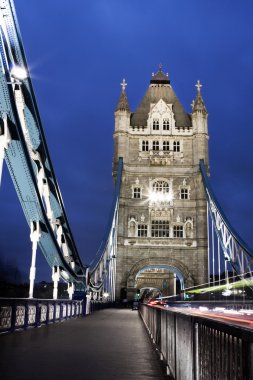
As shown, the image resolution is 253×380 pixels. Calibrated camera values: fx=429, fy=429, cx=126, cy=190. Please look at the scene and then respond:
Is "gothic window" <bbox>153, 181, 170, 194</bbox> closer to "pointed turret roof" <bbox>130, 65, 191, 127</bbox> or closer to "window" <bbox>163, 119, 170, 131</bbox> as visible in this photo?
"window" <bbox>163, 119, 170, 131</bbox>

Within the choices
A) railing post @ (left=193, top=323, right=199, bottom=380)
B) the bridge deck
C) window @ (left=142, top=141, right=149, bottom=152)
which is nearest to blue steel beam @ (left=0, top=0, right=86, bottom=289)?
the bridge deck

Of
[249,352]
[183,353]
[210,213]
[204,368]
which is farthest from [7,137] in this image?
[210,213]

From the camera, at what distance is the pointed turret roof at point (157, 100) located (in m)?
51.4

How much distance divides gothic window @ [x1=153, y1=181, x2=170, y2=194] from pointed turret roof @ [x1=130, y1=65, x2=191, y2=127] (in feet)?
25.8

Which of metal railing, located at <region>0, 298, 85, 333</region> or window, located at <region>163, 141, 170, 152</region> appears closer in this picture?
metal railing, located at <region>0, 298, 85, 333</region>

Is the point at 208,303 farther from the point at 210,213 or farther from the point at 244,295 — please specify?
the point at 210,213

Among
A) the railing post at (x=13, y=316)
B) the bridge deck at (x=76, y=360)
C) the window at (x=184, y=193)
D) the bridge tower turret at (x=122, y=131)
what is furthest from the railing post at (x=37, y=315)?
the bridge tower turret at (x=122, y=131)

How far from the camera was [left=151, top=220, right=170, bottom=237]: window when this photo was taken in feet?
151

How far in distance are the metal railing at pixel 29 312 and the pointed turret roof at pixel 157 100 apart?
120ft

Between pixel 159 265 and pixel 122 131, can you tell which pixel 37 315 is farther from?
pixel 122 131

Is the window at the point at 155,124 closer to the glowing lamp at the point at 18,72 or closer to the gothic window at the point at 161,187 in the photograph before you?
the gothic window at the point at 161,187

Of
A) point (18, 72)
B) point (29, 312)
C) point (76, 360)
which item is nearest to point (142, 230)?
point (29, 312)

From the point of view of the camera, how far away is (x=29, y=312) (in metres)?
11.7

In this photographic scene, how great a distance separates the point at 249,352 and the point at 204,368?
46.5 inches
